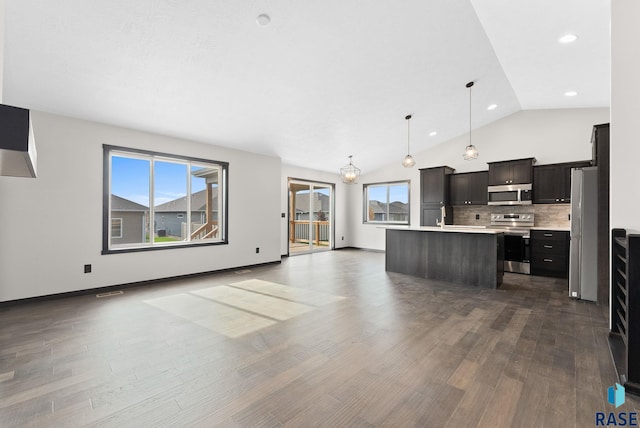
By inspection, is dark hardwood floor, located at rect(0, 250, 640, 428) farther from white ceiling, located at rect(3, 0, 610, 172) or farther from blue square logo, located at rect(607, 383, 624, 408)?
white ceiling, located at rect(3, 0, 610, 172)

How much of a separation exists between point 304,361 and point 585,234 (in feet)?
13.9

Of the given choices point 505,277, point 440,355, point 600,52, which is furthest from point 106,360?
point 600,52

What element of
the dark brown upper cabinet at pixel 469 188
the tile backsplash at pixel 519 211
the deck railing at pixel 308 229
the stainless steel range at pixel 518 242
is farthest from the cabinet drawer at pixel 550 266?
the deck railing at pixel 308 229

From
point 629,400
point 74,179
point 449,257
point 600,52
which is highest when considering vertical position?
point 600,52

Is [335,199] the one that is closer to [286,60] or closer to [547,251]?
[547,251]

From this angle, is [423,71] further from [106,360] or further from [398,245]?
[106,360]

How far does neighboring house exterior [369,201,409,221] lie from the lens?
843cm

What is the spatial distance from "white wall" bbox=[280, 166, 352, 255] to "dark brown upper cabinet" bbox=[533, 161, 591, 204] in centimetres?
515

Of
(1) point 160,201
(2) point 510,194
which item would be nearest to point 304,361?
(1) point 160,201

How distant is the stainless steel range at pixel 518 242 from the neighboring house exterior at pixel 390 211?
2.69 meters

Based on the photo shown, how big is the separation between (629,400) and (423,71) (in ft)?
13.9

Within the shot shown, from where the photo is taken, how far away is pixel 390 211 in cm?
878

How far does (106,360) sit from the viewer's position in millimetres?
2301

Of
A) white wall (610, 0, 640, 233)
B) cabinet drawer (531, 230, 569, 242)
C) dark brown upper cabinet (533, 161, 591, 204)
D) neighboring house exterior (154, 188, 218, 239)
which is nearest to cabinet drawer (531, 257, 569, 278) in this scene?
cabinet drawer (531, 230, 569, 242)
